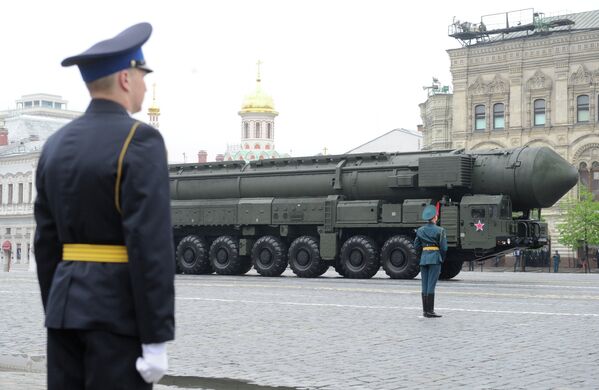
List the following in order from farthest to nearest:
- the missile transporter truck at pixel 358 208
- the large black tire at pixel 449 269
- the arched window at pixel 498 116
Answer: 1. the arched window at pixel 498 116
2. the large black tire at pixel 449 269
3. the missile transporter truck at pixel 358 208

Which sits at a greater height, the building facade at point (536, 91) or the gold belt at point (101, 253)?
the building facade at point (536, 91)

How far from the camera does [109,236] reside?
4.29 m

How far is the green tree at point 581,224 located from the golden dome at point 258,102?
5947 centimetres

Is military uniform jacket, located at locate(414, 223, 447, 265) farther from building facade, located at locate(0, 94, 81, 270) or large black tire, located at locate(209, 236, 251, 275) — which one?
building facade, located at locate(0, 94, 81, 270)

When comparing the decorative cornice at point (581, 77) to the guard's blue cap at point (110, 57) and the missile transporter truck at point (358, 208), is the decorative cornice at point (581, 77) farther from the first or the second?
the guard's blue cap at point (110, 57)

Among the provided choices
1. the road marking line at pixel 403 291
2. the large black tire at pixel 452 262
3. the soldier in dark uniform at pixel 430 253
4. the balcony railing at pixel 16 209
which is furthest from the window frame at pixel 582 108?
the soldier in dark uniform at pixel 430 253

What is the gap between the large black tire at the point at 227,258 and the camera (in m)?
34.9

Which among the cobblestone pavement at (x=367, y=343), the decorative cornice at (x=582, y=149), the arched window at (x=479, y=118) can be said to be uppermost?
the arched window at (x=479, y=118)

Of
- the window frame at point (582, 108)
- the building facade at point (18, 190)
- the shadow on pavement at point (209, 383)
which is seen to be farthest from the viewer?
the building facade at point (18, 190)

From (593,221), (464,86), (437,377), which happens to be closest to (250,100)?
(464,86)

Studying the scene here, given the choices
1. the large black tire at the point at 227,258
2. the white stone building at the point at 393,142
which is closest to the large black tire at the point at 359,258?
the large black tire at the point at 227,258

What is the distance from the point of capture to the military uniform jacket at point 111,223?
4152 mm

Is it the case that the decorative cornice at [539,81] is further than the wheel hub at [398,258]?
Yes

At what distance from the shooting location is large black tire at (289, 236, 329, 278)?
1289 inches
